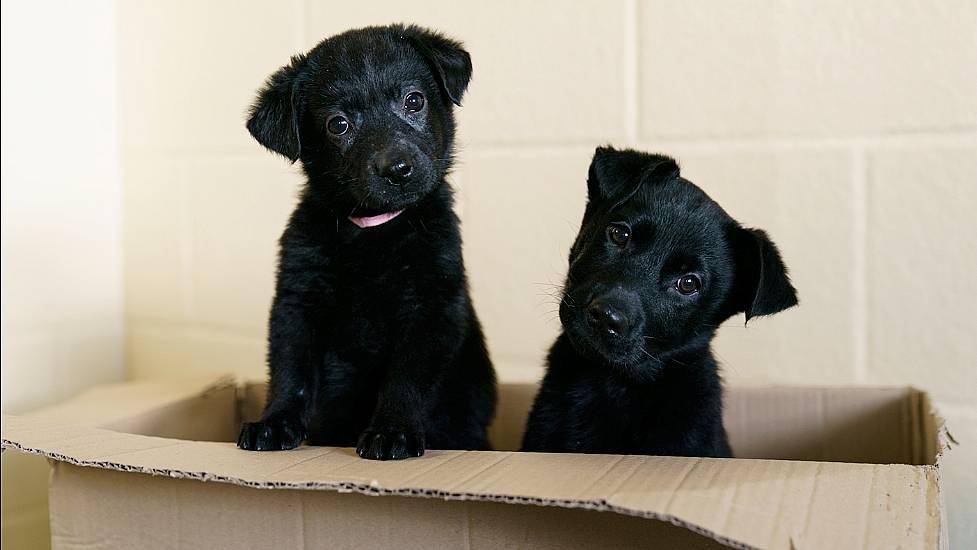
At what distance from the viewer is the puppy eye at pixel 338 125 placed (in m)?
1.58

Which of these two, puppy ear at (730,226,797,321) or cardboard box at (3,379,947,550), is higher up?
puppy ear at (730,226,797,321)

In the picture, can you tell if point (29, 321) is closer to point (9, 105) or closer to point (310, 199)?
point (9, 105)

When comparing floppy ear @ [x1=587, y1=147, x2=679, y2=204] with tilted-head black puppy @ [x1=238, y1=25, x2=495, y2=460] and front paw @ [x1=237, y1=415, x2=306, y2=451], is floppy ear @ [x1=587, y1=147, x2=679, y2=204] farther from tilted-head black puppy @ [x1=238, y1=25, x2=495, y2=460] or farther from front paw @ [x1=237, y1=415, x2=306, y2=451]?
front paw @ [x1=237, y1=415, x2=306, y2=451]

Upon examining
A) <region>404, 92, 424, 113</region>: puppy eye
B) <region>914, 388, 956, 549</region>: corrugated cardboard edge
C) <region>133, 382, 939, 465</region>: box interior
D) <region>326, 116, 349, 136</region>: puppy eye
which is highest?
<region>404, 92, 424, 113</region>: puppy eye

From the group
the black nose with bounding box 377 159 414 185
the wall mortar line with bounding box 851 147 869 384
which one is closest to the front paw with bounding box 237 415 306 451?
the black nose with bounding box 377 159 414 185

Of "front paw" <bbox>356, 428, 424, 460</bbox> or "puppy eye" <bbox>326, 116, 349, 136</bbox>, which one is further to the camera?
"puppy eye" <bbox>326, 116, 349, 136</bbox>

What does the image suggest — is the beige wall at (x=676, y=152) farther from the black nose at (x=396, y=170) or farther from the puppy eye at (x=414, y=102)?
the black nose at (x=396, y=170)

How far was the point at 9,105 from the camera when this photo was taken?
8.07 feet

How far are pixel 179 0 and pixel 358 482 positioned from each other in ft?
7.24

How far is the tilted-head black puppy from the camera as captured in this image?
155 centimetres

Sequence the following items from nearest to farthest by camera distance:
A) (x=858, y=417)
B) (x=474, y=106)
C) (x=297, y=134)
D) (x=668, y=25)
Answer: (x=297, y=134)
(x=858, y=417)
(x=668, y=25)
(x=474, y=106)

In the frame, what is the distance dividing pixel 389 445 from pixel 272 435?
0.65 ft

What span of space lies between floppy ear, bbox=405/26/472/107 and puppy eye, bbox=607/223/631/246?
40cm

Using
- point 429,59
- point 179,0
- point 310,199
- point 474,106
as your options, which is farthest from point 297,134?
point 179,0
